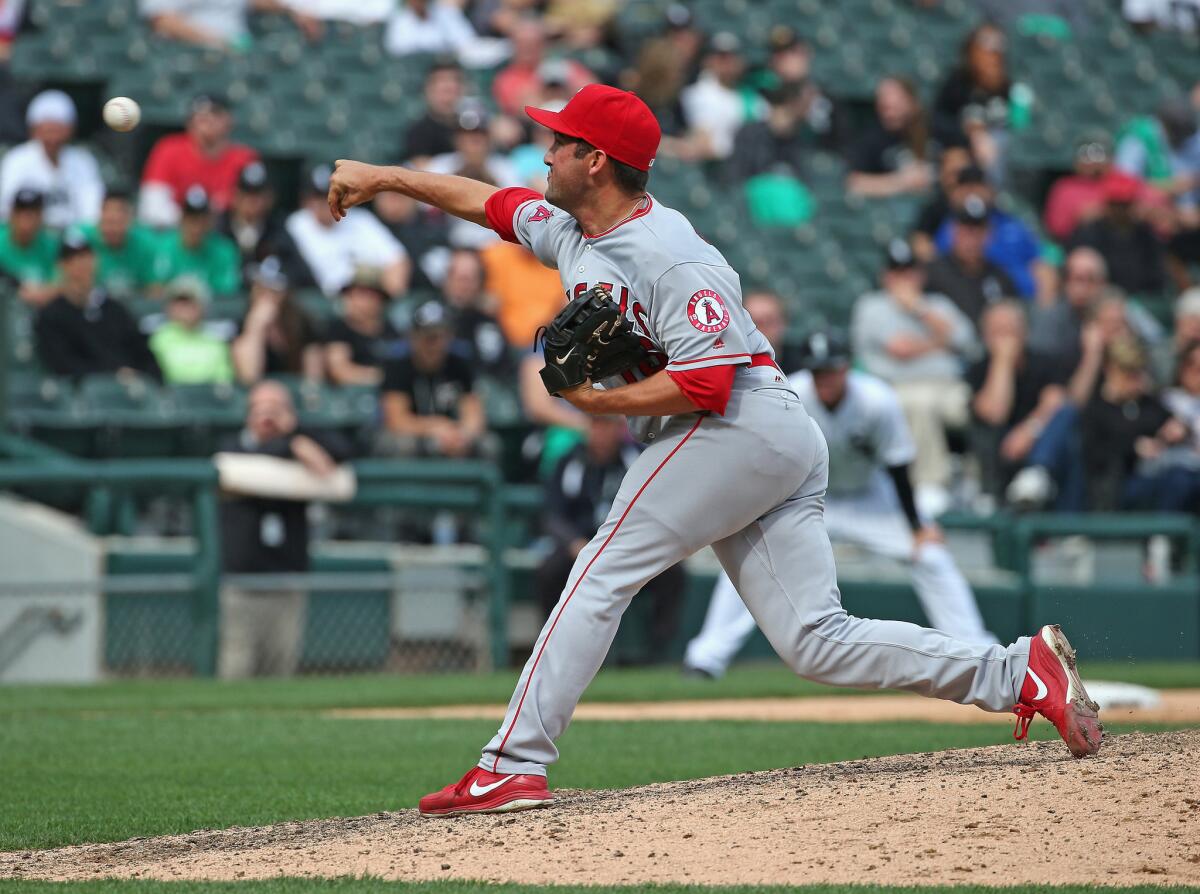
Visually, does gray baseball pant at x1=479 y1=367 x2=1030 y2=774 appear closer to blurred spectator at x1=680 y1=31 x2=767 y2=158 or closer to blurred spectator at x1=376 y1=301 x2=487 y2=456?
blurred spectator at x1=376 y1=301 x2=487 y2=456

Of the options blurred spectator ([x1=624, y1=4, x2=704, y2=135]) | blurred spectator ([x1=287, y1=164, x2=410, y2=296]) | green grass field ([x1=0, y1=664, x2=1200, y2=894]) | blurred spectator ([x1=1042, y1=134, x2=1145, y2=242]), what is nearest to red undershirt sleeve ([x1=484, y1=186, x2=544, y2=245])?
green grass field ([x1=0, y1=664, x2=1200, y2=894])

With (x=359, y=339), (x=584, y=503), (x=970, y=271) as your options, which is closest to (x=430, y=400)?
(x=359, y=339)

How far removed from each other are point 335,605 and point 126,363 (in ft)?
7.01

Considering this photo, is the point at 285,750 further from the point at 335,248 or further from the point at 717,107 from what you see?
the point at 717,107

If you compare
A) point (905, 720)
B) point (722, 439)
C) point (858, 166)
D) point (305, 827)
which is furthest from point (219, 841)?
point (858, 166)

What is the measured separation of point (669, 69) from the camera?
14859 mm

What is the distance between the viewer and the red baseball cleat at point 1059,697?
4.85 m

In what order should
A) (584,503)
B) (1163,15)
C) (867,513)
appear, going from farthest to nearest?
(1163,15) < (584,503) < (867,513)

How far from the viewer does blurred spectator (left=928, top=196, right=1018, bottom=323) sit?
44.4 ft

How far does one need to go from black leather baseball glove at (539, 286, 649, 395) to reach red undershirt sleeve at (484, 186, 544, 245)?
0.55 meters

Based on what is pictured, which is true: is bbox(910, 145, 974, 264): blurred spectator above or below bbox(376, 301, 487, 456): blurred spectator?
above

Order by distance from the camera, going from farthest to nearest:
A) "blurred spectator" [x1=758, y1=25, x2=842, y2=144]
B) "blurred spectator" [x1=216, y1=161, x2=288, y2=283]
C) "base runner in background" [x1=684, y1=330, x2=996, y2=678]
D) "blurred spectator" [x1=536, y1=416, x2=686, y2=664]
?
1. "blurred spectator" [x1=758, y1=25, x2=842, y2=144]
2. "blurred spectator" [x1=216, y1=161, x2=288, y2=283]
3. "blurred spectator" [x1=536, y1=416, x2=686, y2=664]
4. "base runner in background" [x1=684, y1=330, x2=996, y2=678]

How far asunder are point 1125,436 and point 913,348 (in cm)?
155

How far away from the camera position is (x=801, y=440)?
4.80 meters
